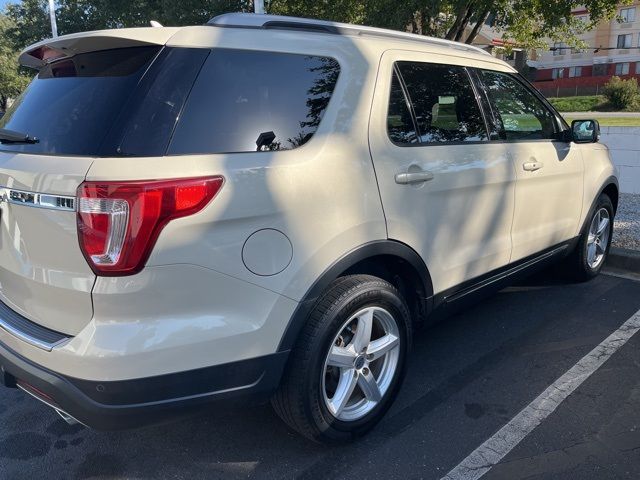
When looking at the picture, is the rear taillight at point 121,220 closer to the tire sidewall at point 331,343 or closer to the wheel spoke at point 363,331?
the tire sidewall at point 331,343

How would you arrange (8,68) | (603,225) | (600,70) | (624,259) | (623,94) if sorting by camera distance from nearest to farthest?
1. (603,225)
2. (624,259)
3. (623,94)
4. (8,68)
5. (600,70)

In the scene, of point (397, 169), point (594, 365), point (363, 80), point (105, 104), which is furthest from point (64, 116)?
point (594, 365)

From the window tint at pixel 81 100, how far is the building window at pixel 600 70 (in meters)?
69.4

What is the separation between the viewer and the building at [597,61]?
5869 cm

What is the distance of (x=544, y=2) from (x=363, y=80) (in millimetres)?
9682

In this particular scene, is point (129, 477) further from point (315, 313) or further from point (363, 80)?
point (363, 80)

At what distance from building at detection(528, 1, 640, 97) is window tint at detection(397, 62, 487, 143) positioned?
59.3 m

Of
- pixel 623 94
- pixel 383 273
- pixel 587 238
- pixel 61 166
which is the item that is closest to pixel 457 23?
pixel 587 238

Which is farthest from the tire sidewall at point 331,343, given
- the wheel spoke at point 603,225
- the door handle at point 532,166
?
the wheel spoke at point 603,225

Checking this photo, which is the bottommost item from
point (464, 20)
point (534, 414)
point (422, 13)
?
point (534, 414)

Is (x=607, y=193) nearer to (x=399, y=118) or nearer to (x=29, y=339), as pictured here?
(x=399, y=118)

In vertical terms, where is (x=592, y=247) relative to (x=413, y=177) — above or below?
below

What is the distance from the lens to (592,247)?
193 inches

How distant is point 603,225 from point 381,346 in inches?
125
